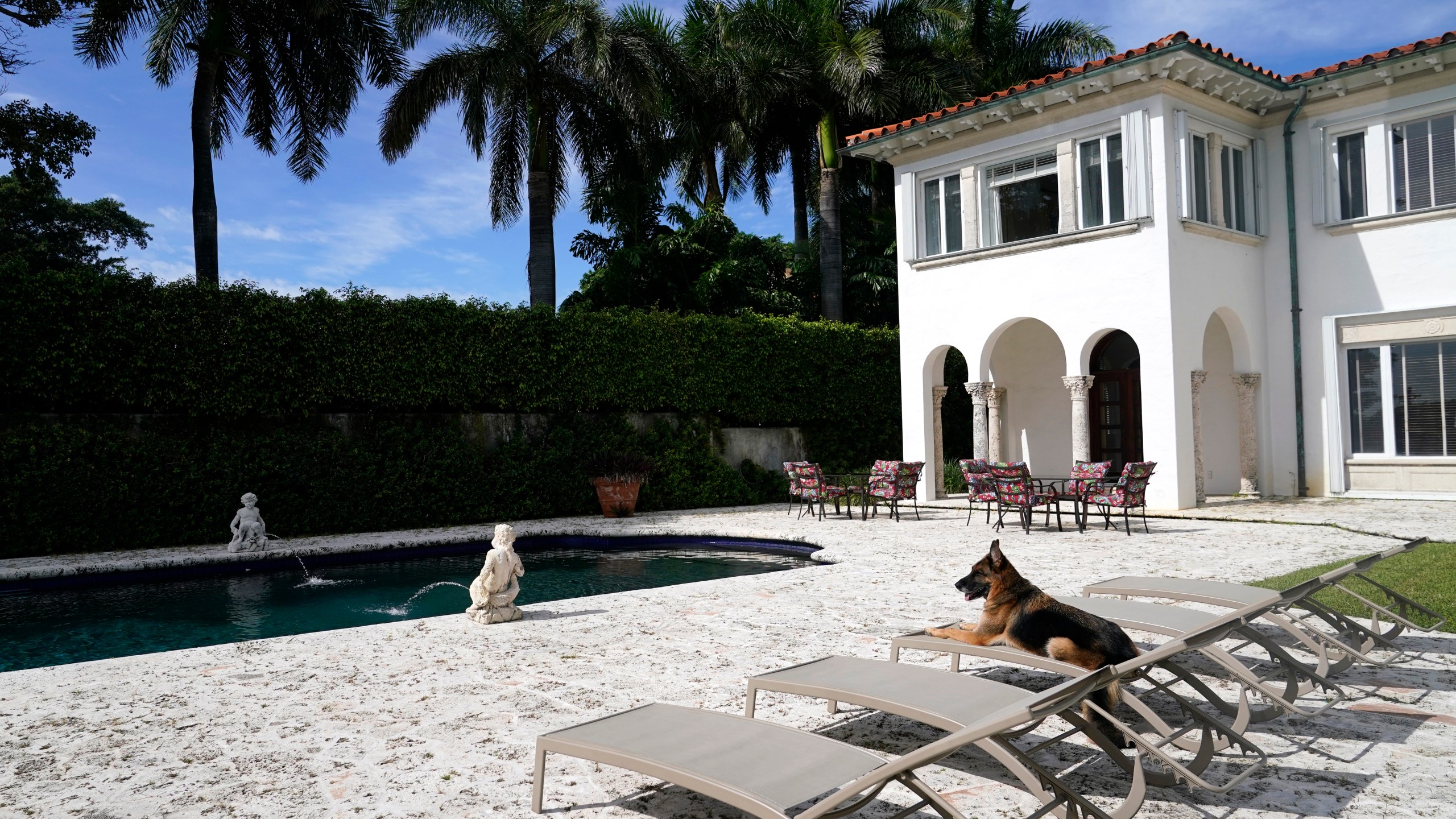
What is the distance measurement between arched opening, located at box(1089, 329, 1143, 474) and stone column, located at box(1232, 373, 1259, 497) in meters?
2.07

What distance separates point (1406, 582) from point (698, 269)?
19626mm

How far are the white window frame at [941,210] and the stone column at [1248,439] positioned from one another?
5307 millimetres

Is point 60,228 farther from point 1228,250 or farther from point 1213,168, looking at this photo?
point 1228,250

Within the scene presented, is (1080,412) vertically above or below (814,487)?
above

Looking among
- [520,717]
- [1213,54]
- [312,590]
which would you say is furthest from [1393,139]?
[312,590]

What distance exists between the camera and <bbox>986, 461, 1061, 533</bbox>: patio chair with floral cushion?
1296 centimetres

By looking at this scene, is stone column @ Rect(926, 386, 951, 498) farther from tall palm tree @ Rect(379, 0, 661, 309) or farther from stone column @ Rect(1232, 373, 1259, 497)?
tall palm tree @ Rect(379, 0, 661, 309)

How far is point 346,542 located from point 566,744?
10875 millimetres

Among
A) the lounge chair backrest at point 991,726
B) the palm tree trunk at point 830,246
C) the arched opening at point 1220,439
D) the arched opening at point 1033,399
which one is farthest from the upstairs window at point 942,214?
the lounge chair backrest at point 991,726

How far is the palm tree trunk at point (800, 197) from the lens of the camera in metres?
26.7

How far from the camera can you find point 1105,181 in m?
15.2

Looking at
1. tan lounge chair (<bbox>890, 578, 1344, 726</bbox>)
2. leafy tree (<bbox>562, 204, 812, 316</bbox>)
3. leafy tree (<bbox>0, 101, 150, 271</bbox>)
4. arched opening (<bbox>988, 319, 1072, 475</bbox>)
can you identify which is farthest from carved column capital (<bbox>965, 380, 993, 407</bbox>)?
leafy tree (<bbox>0, 101, 150, 271</bbox>)

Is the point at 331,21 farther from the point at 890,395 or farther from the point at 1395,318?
the point at 1395,318

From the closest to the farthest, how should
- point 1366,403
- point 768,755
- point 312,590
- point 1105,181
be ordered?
point 768,755
point 312,590
point 1105,181
point 1366,403
